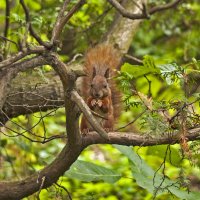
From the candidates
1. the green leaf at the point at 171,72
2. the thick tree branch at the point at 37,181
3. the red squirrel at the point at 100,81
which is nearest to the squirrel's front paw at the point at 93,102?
the red squirrel at the point at 100,81

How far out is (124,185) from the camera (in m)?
4.72

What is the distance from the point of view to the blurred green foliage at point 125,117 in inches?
88.5

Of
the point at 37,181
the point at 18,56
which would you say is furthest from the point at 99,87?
the point at 18,56

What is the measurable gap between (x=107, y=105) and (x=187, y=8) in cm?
173

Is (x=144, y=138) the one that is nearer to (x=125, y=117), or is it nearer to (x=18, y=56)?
(x=18, y=56)

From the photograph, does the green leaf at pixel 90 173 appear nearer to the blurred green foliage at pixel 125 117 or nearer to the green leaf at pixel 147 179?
the blurred green foliage at pixel 125 117

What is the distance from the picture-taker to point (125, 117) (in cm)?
606

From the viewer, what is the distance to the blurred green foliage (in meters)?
2.25

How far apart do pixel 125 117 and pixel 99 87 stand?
309 centimetres

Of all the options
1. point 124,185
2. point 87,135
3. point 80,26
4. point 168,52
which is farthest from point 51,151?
point 87,135

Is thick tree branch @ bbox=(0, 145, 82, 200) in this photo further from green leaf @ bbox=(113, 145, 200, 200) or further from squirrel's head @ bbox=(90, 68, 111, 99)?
squirrel's head @ bbox=(90, 68, 111, 99)

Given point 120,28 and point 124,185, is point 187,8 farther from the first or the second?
point 124,185

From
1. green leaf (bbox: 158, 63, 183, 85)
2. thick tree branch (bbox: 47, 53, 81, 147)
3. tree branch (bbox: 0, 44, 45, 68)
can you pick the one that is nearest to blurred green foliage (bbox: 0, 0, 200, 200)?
green leaf (bbox: 158, 63, 183, 85)

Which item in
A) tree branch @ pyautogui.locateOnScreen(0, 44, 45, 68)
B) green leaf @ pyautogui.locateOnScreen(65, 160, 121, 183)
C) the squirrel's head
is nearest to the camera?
tree branch @ pyautogui.locateOnScreen(0, 44, 45, 68)
